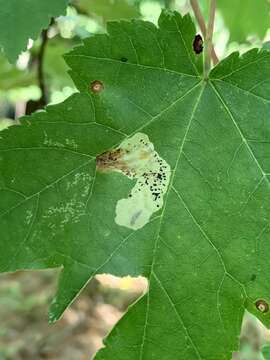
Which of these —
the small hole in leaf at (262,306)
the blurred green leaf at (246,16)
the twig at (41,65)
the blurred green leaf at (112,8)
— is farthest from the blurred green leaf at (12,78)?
the small hole in leaf at (262,306)

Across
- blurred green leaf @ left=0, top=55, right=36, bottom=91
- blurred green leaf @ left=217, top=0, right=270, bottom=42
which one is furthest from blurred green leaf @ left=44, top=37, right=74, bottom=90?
blurred green leaf @ left=217, top=0, right=270, bottom=42

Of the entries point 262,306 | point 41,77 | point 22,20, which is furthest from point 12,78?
point 262,306

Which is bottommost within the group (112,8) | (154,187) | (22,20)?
(154,187)

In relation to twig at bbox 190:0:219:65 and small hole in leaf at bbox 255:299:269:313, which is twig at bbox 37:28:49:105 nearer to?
twig at bbox 190:0:219:65

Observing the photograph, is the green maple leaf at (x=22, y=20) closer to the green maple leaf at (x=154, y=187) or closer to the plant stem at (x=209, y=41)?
the green maple leaf at (x=154, y=187)

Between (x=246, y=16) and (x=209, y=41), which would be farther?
(x=246, y=16)

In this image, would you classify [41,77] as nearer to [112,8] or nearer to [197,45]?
[112,8]
